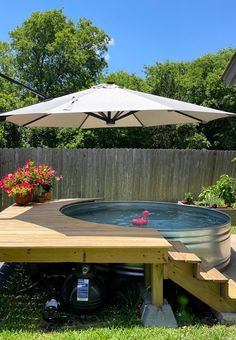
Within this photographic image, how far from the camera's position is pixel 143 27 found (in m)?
23.2

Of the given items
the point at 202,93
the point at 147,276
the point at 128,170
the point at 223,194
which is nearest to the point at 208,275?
the point at 147,276

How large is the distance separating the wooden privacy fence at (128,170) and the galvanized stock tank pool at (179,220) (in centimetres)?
250

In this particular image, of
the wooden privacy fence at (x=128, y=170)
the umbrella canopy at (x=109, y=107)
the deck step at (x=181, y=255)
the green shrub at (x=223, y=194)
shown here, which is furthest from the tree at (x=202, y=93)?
the deck step at (x=181, y=255)

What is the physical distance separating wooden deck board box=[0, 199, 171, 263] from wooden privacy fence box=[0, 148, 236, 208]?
214 inches

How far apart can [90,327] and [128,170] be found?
6618mm

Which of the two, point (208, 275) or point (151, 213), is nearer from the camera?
point (208, 275)

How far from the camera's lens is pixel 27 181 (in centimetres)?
586

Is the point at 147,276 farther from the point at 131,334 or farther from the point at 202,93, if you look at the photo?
the point at 202,93

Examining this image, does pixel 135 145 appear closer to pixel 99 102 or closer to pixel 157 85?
pixel 157 85

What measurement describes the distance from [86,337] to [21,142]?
10467 millimetres

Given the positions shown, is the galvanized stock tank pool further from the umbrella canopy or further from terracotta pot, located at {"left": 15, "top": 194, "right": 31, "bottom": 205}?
the umbrella canopy

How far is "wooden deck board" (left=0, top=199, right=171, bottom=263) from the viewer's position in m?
3.23

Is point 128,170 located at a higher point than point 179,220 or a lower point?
higher

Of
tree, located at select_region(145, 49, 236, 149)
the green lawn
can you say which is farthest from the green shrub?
tree, located at select_region(145, 49, 236, 149)
